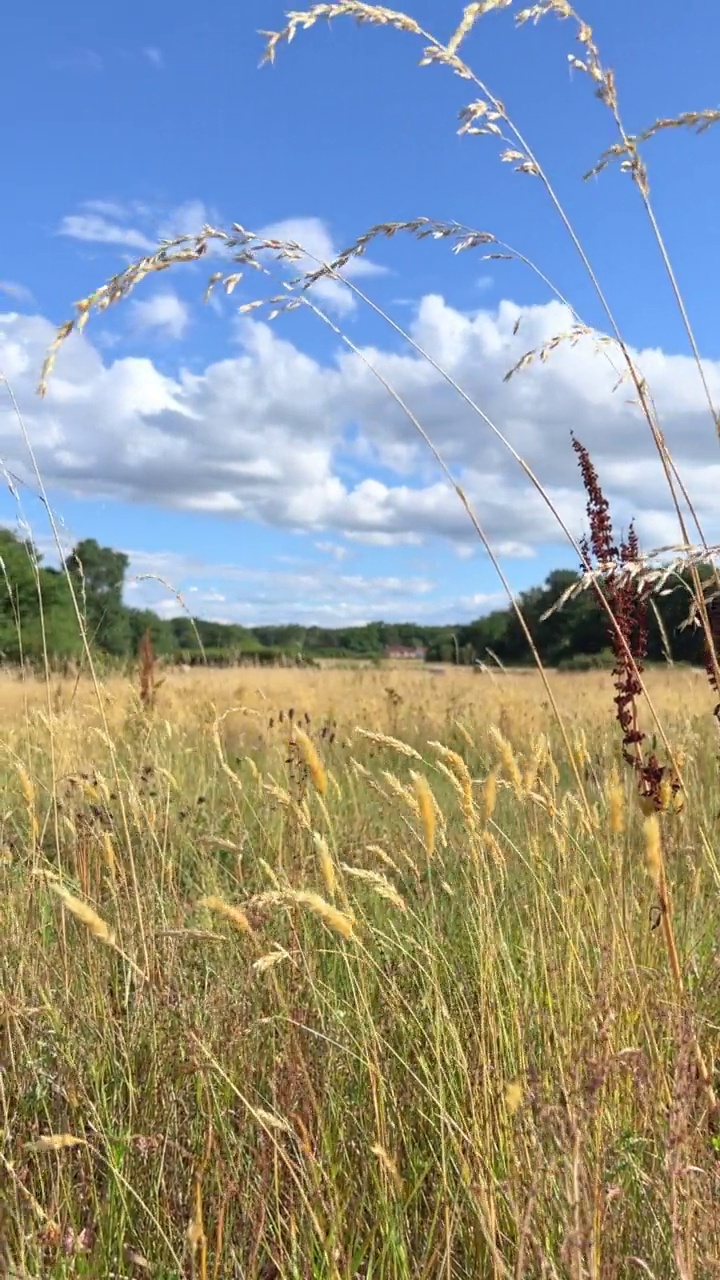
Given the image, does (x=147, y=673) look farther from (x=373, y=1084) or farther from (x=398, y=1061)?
(x=373, y=1084)

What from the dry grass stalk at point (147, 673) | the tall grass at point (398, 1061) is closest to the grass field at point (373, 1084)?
the tall grass at point (398, 1061)

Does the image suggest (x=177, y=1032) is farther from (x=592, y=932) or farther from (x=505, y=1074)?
(x=592, y=932)

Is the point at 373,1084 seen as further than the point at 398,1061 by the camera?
No

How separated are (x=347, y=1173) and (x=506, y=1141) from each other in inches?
11.2

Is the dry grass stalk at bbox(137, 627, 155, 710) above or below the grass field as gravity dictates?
above

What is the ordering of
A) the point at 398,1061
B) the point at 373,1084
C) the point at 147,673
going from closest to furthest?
1. the point at 373,1084
2. the point at 398,1061
3. the point at 147,673

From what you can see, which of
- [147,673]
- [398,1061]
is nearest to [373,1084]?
[398,1061]

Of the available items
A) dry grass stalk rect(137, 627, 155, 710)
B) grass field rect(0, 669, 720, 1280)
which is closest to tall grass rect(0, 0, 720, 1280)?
grass field rect(0, 669, 720, 1280)

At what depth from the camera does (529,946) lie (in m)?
2.20

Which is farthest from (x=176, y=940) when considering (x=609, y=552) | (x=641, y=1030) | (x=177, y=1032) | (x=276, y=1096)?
(x=609, y=552)

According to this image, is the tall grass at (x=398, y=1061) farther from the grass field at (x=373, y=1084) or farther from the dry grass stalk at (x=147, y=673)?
the dry grass stalk at (x=147, y=673)

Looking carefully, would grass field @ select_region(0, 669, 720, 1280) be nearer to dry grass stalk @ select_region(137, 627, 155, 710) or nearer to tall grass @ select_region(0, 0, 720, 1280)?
tall grass @ select_region(0, 0, 720, 1280)

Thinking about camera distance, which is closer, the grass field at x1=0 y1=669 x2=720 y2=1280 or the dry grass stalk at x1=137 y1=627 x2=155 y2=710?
the grass field at x1=0 y1=669 x2=720 y2=1280

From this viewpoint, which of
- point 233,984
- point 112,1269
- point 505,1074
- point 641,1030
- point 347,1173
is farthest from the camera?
point 233,984
